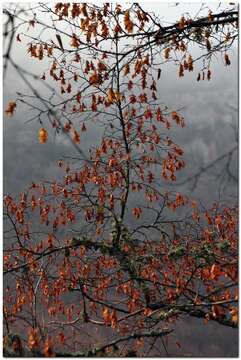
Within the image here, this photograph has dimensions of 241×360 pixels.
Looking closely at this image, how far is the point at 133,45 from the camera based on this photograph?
4348 millimetres

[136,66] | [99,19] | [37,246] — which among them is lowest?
[37,246]

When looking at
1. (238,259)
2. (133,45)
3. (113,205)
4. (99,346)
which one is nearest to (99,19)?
(133,45)

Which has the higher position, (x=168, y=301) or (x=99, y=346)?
(x=168, y=301)

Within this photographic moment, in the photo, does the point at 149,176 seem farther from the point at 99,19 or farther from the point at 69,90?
the point at 99,19

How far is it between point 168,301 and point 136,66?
2.28 meters

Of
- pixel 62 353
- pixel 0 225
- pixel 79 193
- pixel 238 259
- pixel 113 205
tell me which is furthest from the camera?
pixel 79 193

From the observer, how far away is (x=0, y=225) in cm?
409

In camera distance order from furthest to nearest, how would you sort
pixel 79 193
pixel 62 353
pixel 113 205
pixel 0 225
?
1. pixel 79 193
2. pixel 113 205
3. pixel 0 225
4. pixel 62 353

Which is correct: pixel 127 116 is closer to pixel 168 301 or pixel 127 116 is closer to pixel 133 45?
pixel 133 45

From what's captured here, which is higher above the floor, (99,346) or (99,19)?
(99,19)

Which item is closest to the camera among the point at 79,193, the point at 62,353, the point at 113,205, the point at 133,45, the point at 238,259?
the point at 62,353

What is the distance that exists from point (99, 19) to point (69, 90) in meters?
0.79

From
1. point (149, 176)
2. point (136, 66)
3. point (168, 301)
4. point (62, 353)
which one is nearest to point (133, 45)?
point (136, 66)

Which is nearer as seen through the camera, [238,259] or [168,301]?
[238,259]
